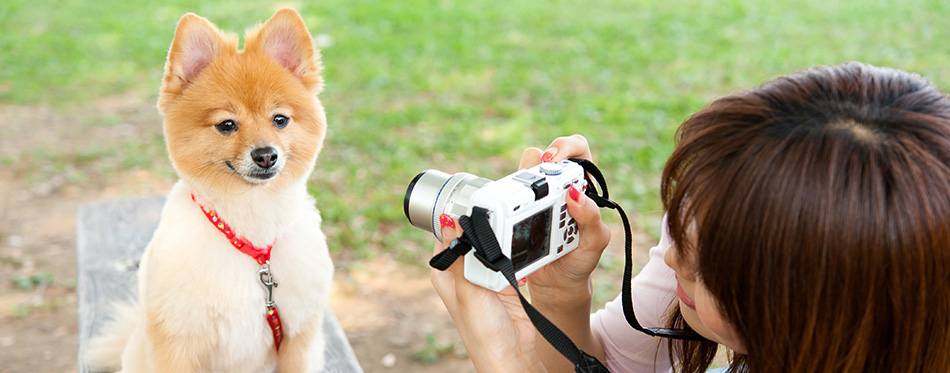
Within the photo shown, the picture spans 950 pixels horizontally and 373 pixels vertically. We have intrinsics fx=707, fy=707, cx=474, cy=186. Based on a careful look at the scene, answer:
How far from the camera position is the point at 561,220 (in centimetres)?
150

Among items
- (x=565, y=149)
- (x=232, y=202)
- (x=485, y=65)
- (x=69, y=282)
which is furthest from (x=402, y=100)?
(x=232, y=202)

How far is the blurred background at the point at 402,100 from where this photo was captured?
3570 millimetres

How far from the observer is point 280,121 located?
1467 mm

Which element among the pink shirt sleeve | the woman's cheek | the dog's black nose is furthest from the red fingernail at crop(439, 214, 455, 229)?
the pink shirt sleeve

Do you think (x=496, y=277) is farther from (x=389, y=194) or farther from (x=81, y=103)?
(x=81, y=103)

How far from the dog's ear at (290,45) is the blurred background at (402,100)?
74.5 inches

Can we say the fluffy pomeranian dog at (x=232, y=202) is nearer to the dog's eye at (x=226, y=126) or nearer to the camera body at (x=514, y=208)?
the dog's eye at (x=226, y=126)

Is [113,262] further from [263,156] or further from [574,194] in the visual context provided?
[574,194]

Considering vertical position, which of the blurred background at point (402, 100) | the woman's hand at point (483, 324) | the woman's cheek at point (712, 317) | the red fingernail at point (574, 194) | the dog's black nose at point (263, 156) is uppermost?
the dog's black nose at point (263, 156)

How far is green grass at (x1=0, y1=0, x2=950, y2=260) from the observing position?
473 cm

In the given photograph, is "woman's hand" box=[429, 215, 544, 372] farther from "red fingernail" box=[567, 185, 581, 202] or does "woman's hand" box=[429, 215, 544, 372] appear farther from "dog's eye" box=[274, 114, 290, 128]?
"dog's eye" box=[274, 114, 290, 128]

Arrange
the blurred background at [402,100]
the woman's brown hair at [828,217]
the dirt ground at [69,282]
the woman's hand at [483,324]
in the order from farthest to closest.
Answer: the blurred background at [402,100] → the dirt ground at [69,282] → the woman's hand at [483,324] → the woman's brown hair at [828,217]

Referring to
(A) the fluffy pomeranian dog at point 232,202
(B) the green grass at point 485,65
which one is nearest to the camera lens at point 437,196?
(A) the fluffy pomeranian dog at point 232,202

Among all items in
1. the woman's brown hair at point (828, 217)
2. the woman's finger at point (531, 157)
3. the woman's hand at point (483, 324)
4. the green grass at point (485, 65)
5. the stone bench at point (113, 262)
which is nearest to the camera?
the woman's brown hair at point (828, 217)
